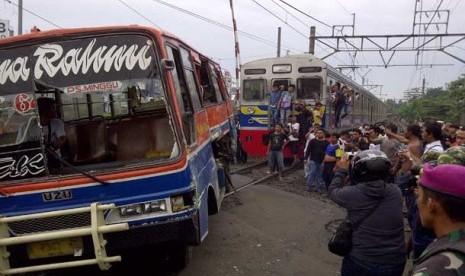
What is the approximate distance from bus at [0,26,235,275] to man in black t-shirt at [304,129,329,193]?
20.5 ft

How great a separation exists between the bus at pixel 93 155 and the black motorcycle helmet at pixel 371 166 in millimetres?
1626

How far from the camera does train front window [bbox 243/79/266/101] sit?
15.5m

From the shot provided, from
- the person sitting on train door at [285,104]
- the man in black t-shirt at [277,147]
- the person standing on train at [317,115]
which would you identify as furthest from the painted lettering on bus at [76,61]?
the person sitting on train door at [285,104]

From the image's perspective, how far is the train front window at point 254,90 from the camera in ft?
51.0

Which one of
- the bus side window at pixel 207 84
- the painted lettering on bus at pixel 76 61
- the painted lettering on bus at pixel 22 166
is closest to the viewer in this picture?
the painted lettering on bus at pixel 22 166

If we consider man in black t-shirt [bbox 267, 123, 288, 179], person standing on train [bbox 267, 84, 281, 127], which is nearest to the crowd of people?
man in black t-shirt [bbox 267, 123, 288, 179]

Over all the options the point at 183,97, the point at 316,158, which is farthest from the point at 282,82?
the point at 183,97

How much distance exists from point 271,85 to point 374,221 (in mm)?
12459

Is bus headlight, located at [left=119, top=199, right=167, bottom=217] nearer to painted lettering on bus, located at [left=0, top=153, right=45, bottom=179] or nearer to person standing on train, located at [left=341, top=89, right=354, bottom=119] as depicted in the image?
painted lettering on bus, located at [left=0, top=153, right=45, bottom=179]

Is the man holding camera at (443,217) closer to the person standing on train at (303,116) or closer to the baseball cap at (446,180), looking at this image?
the baseball cap at (446,180)

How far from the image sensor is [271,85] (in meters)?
15.4

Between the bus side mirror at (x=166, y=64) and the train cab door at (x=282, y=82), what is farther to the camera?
the train cab door at (x=282, y=82)

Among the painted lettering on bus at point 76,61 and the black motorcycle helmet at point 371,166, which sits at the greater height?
the painted lettering on bus at point 76,61

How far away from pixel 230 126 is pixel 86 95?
5.38 m
